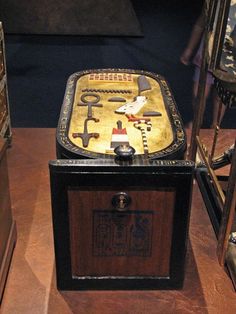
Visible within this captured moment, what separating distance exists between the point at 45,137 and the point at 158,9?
3.85 meters

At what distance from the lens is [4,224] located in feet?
5.40

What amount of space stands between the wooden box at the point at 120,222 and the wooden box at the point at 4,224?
0.59 feet

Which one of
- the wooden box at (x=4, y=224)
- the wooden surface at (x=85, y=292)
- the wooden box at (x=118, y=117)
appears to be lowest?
the wooden surface at (x=85, y=292)

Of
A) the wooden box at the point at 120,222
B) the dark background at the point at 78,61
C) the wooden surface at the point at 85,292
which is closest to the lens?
the wooden box at the point at 120,222

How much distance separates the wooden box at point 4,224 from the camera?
1597 mm

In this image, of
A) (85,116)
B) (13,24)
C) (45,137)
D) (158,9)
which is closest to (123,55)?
(13,24)

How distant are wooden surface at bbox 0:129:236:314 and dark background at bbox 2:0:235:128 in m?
1.48

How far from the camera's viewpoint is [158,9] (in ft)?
19.7

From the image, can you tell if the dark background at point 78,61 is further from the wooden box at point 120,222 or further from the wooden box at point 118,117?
the wooden box at point 120,222

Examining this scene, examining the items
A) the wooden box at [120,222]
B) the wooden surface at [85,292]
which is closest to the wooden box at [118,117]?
the wooden box at [120,222]

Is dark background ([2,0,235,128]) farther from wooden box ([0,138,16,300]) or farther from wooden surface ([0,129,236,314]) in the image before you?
wooden box ([0,138,16,300])

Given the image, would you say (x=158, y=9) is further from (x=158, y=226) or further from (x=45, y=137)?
(x=158, y=226)

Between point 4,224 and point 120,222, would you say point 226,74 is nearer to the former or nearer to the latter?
point 120,222

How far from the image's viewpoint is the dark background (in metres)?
3.67
